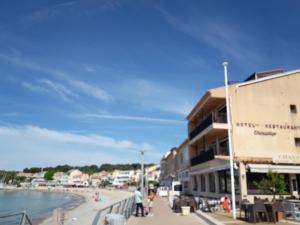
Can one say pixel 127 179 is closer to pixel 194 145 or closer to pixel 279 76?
pixel 194 145

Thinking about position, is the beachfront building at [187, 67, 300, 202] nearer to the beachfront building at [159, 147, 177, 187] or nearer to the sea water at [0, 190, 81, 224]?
the sea water at [0, 190, 81, 224]

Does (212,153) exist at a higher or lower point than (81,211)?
higher

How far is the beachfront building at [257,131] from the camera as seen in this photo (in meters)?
27.0

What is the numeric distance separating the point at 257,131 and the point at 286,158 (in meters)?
2.87

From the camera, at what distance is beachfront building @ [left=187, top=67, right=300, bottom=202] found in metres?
27.0

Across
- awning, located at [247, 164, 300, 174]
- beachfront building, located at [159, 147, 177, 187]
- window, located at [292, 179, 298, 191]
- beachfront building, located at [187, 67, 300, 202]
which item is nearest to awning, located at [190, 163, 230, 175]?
beachfront building, located at [187, 67, 300, 202]

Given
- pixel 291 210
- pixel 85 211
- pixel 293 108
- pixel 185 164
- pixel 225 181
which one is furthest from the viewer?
pixel 185 164

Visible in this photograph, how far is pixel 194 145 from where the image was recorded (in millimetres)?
42219

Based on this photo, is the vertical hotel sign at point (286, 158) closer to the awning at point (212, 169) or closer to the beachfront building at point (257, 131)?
the beachfront building at point (257, 131)

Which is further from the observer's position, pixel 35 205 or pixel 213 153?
pixel 35 205

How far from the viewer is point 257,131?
28953mm

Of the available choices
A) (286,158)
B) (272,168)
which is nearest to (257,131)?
(286,158)

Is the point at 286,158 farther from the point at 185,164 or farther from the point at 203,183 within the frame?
the point at 185,164

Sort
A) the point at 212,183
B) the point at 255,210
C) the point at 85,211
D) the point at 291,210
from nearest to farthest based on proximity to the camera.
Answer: the point at 255,210
the point at 291,210
the point at 212,183
the point at 85,211
